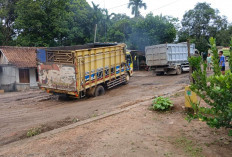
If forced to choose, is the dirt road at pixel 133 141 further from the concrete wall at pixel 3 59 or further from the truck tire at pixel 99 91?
the concrete wall at pixel 3 59

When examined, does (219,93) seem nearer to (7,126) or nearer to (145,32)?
(7,126)

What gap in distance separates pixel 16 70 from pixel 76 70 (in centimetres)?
1238

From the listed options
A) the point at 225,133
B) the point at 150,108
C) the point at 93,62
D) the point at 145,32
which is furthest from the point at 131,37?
the point at 225,133

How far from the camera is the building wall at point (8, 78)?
63.4 ft

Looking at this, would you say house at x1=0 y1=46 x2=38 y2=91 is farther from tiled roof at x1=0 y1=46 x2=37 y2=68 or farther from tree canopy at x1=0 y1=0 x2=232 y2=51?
tree canopy at x1=0 y1=0 x2=232 y2=51

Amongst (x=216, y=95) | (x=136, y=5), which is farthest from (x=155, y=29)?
(x=216, y=95)

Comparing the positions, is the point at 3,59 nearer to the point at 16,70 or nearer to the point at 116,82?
the point at 16,70

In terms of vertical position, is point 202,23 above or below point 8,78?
above

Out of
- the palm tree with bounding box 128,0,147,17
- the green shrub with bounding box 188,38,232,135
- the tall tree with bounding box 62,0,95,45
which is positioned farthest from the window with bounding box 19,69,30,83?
the palm tree with bounding box 128,0,147,17

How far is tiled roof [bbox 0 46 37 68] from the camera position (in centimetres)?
1884

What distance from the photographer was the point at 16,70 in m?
19.4

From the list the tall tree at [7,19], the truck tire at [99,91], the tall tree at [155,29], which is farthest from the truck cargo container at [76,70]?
the tall tree at [7,19]

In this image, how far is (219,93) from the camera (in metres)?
3.39

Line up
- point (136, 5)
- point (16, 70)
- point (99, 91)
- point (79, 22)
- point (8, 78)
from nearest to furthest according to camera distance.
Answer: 1. point (99, 91)
2. point (16, 70)
3. point (8, 78)
4. point (79, 22)
5. point (136, 5)
